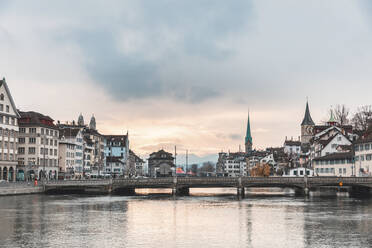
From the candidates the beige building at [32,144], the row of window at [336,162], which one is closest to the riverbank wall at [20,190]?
the beige building at [32,144]

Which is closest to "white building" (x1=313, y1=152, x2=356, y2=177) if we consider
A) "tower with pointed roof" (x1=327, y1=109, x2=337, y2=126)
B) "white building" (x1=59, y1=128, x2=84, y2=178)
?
"tower with pointed roof" (x1=327, y1=109, x2=337, y2=126)

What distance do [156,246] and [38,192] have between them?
229ft

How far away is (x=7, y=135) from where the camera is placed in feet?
400

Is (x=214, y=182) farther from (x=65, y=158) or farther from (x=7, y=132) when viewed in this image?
(x=65, y=158)

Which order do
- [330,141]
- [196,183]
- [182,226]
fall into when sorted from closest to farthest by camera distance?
[182,226] → [196,183] → [330,141]

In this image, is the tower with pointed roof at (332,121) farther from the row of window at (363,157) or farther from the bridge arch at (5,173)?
the bridge arch at (5,173)

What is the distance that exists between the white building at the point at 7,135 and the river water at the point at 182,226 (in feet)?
148

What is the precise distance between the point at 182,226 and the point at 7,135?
7965cm

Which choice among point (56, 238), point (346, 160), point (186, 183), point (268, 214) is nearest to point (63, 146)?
point (186, 183)

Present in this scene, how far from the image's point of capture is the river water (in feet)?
143

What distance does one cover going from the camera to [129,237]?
1827 inches

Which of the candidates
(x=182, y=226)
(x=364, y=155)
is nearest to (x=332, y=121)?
(x=364, y=155)

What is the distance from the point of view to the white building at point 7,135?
391 feet

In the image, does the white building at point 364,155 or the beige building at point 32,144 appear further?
the beige building at point 32,144
